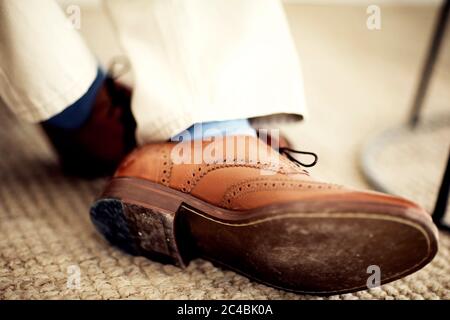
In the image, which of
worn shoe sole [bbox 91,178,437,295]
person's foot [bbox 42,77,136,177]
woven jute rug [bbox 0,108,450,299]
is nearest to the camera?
worn shoe sole [bbox 91,178,437,295]

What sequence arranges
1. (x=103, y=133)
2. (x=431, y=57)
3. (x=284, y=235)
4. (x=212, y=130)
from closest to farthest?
(x=284, y=235), (x=212, y=130), (x=103, y=133), (x=431, y=57)

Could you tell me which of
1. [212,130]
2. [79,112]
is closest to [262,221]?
[212,130]

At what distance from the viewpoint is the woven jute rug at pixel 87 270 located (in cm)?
48

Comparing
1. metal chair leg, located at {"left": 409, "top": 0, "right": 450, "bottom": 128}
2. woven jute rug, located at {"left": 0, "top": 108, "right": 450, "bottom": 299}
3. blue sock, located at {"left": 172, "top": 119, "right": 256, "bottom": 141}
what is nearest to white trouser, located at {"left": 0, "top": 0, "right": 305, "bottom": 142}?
blue sock, located at {"left": 172, "top": 119, "right": 256, "bottom": 141}

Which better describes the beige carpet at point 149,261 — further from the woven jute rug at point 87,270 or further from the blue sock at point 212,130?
the blue sock at point 212,130

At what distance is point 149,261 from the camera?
1.72 feet

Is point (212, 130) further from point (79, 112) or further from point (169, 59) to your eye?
point (79, 112)

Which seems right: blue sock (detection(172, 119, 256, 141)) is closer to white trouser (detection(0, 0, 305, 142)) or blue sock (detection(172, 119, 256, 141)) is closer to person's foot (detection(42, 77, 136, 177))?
white trouser (detection(0, 0, 305, 142))

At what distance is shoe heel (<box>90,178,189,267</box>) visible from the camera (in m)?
0.46

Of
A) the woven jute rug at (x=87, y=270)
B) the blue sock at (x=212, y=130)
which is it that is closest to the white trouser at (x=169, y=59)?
the blue sock at (x=212, y=130)

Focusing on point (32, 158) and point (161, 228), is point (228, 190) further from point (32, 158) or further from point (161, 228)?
point (32, 158)

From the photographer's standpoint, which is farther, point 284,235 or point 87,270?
point 87,270

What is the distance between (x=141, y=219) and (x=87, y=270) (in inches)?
4.2

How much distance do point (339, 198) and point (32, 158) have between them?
610mm
